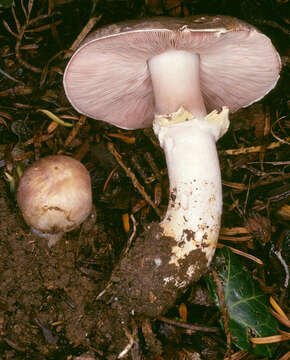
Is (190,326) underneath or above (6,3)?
underneath

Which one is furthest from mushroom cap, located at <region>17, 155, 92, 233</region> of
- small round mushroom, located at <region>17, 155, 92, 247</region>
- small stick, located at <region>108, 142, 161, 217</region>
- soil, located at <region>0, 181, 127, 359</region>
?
small stick, located at <region>108, 142, 161, 217</region>

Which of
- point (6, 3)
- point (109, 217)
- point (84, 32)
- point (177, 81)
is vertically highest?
point (6, 3)

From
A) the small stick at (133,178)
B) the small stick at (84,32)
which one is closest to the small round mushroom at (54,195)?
the small stick at (133,178)

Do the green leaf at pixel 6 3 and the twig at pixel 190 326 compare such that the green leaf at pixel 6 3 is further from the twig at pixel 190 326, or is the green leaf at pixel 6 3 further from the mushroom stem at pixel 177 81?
the twig at pixel 190 326

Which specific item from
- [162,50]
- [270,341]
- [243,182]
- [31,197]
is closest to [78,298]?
[31,197]

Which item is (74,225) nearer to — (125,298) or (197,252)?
(125,298)

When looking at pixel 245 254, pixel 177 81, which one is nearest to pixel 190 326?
pixel 245 254

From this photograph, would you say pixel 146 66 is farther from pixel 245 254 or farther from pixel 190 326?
pixel 190 326
